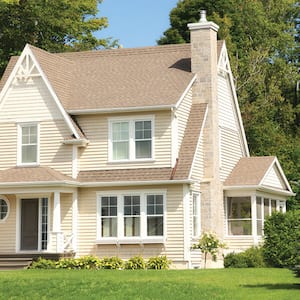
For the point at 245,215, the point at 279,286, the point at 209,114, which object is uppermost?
the point at 209,114

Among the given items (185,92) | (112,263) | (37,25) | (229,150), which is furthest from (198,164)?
(37,25)

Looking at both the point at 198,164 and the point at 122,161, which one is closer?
the point at 122,161

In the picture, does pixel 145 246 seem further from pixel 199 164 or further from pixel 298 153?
pixel 298 153

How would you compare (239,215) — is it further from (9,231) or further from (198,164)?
(9,231)

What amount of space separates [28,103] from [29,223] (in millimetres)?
5284

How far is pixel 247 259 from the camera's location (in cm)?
3856

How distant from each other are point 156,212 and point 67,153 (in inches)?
188

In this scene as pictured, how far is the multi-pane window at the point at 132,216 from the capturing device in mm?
37906

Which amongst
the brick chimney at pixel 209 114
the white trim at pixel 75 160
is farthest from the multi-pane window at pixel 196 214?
the white trim at pixel 75 160

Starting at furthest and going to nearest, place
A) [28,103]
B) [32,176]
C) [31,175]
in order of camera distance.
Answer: [28,103], [31,175], [32,176]

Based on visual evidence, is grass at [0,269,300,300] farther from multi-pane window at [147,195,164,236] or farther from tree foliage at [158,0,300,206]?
tree foliage at [158,0,300,206]

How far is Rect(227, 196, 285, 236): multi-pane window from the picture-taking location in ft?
136

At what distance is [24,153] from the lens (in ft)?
131

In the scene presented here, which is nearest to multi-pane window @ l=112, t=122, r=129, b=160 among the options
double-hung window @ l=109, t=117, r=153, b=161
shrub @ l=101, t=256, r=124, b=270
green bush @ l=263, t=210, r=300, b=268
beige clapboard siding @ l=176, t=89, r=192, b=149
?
double-hung window @ l=109, t=117, r=153, b=161
